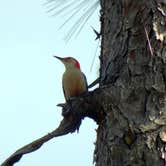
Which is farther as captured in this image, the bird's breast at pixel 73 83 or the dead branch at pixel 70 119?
the bird's breast at pixel 73 83

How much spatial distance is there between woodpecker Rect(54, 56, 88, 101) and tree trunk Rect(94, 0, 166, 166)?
0.65 meters

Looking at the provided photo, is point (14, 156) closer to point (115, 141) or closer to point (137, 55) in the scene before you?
point (115, 141)

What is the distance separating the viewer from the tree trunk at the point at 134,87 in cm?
271

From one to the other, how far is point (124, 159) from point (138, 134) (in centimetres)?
13

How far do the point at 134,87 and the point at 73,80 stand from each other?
3.55 feet

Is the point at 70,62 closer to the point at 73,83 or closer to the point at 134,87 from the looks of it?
the point at 73,83

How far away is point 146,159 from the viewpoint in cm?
267

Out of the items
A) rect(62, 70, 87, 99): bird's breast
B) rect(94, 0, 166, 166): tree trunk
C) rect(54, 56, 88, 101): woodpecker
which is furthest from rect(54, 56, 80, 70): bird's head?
rect(94, 0, 166, 166): tree trunk

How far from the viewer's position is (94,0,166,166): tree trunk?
271 cm

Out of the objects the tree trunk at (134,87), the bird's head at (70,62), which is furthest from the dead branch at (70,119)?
the bird's head at (70,62)

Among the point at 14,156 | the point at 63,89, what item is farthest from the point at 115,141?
the point at 63,89

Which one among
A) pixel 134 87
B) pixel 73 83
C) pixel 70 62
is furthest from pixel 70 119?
pixel 70 62

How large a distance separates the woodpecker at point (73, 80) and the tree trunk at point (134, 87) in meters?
0.65

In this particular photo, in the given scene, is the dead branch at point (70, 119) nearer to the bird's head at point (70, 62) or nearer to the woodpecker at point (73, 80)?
the woodpecker at point (73, 80)
